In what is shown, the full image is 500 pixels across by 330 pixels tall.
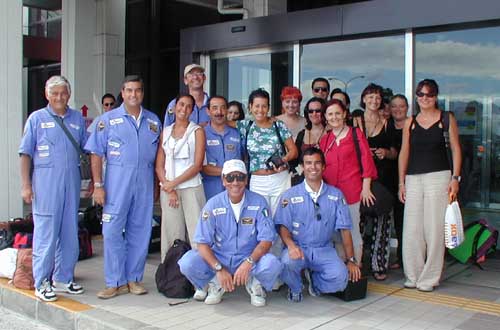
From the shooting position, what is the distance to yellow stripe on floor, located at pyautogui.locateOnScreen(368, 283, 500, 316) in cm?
469

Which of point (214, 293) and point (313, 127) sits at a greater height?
point (313, 127)

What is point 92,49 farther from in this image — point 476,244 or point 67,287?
point 476,244

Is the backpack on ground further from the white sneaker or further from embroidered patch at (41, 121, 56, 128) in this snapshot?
embroidered patch at (41, 121, 56, 128)

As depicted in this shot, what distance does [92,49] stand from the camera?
11.2 metres

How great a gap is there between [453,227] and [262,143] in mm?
1811

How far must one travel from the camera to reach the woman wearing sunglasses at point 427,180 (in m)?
4.91

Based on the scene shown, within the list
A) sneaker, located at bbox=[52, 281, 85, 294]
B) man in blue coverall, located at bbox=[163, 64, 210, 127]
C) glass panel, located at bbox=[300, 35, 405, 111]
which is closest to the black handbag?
man in blue coverall, located at bbox=[163, 64, 210, 127]

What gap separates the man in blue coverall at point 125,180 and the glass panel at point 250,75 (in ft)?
10.4

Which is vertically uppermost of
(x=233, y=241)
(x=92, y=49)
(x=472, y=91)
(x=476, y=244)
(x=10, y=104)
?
(x=92, y=49)

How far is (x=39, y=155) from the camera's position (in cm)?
482

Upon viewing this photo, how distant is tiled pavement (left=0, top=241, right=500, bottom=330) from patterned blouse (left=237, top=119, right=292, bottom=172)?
3.89 feet

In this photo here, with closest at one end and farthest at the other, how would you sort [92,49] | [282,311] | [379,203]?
[282,311] < [379,203] < [92,49]

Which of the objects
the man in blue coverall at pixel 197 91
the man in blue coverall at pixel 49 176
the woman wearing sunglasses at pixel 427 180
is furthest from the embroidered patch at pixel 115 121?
the woman wearing sunglasses at pixel 427 180

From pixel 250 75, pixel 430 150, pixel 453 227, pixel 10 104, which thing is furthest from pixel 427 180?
Result: pixel 10 104
